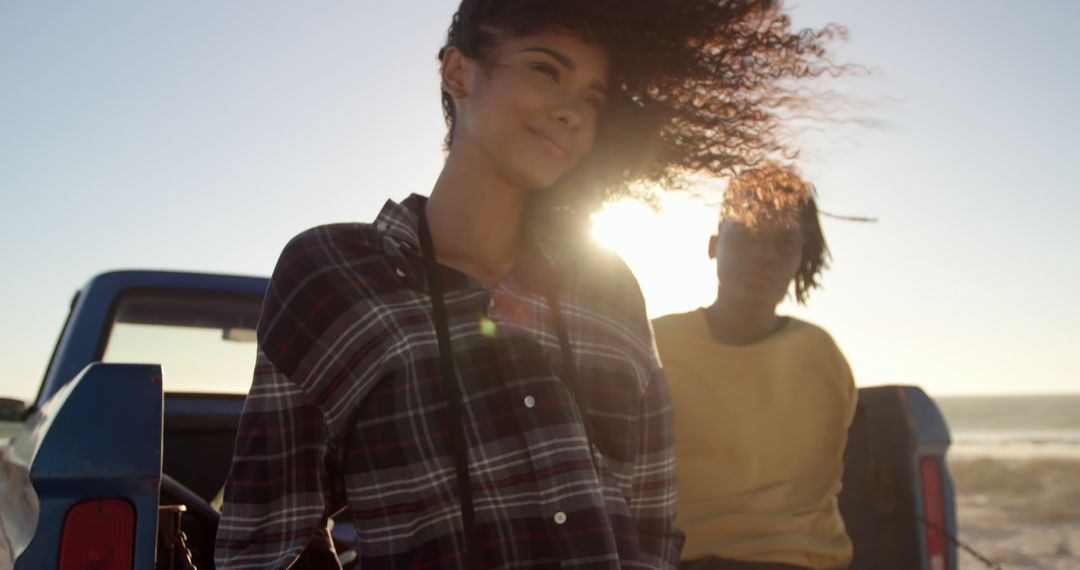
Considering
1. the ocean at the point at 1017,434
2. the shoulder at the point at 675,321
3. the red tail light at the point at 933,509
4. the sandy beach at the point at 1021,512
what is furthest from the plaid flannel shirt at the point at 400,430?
the ocean at the point at 1017,434

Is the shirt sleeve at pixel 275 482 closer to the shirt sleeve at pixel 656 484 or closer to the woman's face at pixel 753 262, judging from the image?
the shirt sleeve at pixel 656 484

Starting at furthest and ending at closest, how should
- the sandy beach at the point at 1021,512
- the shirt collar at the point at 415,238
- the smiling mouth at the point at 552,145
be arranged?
the sandy beach at the point at 1021,512, the smiling mouth at the point at 552,145, the shirt collar at the point at 415,238

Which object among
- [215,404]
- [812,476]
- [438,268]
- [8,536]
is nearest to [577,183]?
[438,268]

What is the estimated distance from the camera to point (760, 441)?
264cm

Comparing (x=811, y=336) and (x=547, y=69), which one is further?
(x=811, y=336)

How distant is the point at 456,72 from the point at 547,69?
20 cm

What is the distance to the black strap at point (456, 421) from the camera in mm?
1616

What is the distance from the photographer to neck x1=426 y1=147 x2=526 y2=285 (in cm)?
199

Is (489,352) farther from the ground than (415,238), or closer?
closer

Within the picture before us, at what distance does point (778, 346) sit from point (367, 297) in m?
1.42

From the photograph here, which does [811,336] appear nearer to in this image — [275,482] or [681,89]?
[681,89]

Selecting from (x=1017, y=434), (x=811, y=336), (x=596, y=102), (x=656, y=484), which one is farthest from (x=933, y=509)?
(x=1017, y=434)

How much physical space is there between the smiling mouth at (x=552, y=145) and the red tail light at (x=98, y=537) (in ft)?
3.27

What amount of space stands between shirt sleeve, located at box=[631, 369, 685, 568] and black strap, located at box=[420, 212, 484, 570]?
441 millimetres
